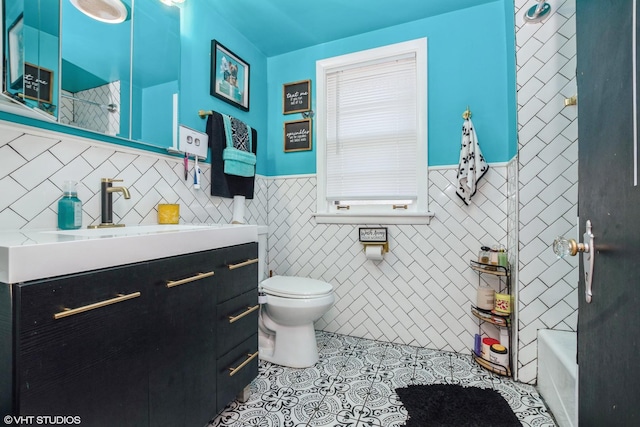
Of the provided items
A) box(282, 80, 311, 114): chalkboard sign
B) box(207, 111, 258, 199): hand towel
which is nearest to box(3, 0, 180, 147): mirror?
box(207, 111, 258, 199): hand towel

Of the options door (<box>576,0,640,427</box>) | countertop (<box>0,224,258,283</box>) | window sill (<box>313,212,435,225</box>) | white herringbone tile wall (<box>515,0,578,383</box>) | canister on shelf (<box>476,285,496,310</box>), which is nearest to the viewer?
door (<box>576,0,640,427</box>)

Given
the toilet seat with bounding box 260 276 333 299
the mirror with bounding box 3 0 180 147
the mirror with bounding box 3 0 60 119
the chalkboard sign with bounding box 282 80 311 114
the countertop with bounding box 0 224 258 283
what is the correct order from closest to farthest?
the countertop with bounding box 0 224 258 283
the mirror with bounding box 3 0 60 119
the mirror with bounding box 3 0 180 147
the toilet seat with bounding box 260 276 333 299
the chalkboard sign with bounding box 282 80 311 114

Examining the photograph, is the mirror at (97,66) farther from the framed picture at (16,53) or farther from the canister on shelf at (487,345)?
A: the canister on shelf at (487,345)

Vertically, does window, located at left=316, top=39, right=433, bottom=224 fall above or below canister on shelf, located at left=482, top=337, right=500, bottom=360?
above

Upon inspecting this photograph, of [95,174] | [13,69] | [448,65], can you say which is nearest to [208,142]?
[95,174]

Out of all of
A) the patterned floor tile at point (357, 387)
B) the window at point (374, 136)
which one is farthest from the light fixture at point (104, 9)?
the patterned floor tile at point (357, 387)

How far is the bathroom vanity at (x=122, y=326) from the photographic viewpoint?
670mm

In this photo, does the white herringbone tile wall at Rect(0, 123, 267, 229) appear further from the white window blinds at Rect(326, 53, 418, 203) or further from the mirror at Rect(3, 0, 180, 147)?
the white window blinds at Rect(326, 53, 418, 203)

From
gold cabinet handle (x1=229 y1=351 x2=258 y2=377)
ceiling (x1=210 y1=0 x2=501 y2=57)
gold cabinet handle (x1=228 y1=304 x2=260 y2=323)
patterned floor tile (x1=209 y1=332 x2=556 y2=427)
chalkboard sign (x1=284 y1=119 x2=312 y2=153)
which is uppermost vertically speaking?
ceiling (x1=210 y1=0 x2=501 y2=57)

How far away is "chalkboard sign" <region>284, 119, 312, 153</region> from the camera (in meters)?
2.53

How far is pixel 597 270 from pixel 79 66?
2040mm

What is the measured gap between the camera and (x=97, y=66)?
55.7 inches

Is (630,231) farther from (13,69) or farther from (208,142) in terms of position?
(208,142)

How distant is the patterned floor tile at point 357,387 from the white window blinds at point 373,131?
1167 millimetres
